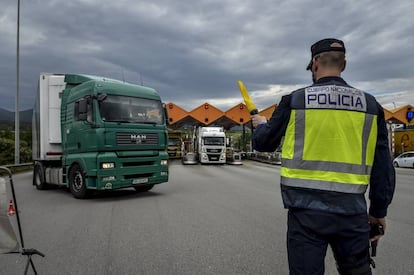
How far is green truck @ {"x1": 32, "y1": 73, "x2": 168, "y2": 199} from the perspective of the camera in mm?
10156

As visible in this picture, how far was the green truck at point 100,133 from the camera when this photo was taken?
400 inches

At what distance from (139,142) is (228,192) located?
122 inches

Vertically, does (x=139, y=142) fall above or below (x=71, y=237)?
above

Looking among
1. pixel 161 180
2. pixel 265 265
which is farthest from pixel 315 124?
pixel 161 180

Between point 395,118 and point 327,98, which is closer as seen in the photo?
point 327,98

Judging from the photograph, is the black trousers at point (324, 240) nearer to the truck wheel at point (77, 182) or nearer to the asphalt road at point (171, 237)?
the asphalt road at point (171, 237)

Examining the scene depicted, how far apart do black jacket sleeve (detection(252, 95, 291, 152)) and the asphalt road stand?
86.3 inches

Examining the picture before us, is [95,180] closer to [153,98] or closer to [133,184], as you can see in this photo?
[133,184]

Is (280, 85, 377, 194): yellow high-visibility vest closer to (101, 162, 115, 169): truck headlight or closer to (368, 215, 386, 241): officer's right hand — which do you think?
(368, 215, 386, 241): officer's right hand

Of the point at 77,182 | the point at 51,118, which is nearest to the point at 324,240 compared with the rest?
the point at 77,182

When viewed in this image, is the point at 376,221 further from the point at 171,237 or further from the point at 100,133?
the point at 100,133

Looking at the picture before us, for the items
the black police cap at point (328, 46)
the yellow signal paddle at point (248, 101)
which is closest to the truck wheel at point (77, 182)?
the yellow signal paddle at point (248, 101)

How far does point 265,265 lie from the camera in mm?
4527

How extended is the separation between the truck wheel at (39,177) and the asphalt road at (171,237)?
11.6 ft
